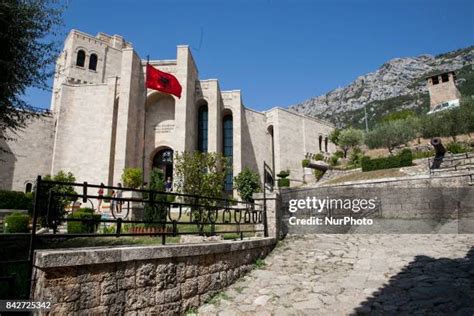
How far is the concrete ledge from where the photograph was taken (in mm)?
2900

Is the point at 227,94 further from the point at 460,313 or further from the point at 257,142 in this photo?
the point at 460,313

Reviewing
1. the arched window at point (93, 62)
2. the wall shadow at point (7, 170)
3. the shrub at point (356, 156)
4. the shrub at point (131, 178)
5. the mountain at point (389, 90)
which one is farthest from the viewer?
the mountain at point (389, 90)

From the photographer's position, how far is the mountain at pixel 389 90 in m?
88.1

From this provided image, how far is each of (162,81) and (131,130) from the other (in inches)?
186

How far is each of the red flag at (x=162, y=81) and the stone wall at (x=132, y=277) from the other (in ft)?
68.4

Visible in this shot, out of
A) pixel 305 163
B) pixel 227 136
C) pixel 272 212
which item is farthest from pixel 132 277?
pixel 305 163

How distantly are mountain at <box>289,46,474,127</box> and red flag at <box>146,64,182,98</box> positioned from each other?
7170cm

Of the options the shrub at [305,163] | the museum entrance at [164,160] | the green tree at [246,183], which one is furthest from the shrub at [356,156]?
the museum entrance at [164,160]

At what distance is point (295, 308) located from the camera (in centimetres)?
420

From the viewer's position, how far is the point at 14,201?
17.5 m

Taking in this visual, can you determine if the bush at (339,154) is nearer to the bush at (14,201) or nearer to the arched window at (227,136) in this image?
the arched window at (227,136)

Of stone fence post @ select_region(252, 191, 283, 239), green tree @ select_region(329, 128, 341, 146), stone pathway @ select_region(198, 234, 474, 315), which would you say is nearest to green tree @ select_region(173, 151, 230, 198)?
stone fence post @ select_region(252, 191, 283, 239)

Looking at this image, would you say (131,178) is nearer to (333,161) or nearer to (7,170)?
(7,170)

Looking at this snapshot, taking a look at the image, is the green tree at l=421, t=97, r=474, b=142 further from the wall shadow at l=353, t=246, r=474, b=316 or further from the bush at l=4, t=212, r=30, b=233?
the bush at l=4, t=212, r=30, b=233
